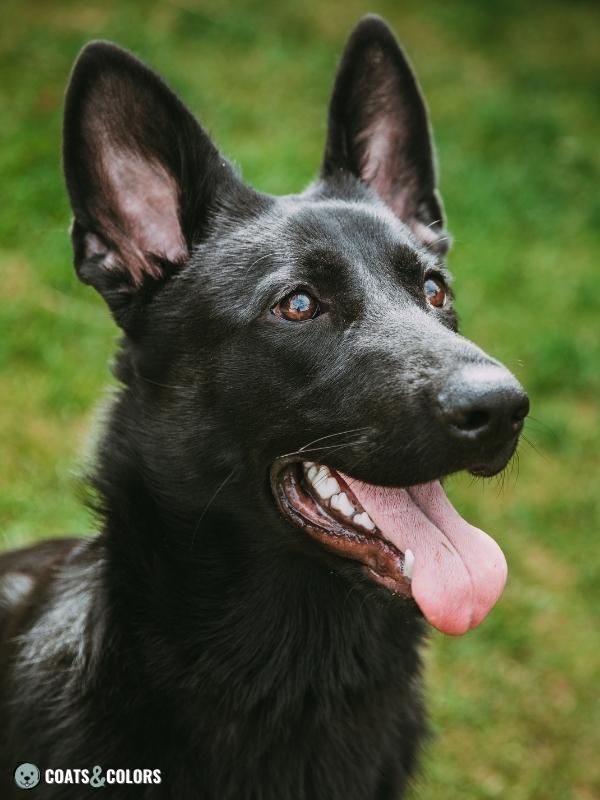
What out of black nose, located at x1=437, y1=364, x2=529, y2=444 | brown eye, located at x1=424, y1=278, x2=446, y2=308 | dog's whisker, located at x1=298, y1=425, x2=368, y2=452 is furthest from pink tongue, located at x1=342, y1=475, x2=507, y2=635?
brown eye, located at x1=424, y1=278, x2=446, y2=308

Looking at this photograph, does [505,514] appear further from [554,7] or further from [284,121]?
[554,7]

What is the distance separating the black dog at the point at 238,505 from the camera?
7.95 ft

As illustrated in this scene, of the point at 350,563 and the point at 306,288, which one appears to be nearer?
the point at 350,563

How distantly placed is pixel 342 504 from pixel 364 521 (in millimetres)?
89

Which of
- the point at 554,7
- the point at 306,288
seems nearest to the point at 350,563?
the point at 306,288

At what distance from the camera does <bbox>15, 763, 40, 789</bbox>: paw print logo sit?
2574mm

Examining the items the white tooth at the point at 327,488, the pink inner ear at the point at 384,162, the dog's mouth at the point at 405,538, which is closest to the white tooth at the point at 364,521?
the dog's mouth at the point at 405,538

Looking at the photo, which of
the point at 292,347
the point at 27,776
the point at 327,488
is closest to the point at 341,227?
the point at 292,347

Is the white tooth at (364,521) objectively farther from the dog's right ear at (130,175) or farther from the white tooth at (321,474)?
the dog's right ear at (130,175)

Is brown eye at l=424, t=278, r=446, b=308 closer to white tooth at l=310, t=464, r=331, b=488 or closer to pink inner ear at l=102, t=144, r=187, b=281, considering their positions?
white tooth at l=310, t=464, r=331, b=488

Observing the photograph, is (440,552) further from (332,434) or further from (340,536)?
(332,434)

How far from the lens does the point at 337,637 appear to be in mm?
2646

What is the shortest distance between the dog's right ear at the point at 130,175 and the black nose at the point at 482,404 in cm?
109

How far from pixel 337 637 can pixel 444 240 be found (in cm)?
141
